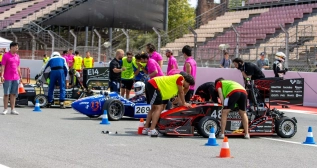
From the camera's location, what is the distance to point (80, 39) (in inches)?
1853

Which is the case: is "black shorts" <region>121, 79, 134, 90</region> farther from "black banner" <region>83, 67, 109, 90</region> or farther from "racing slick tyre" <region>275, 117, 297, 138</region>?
"racing slick tyre" <region>275, 117, 297, 138</region>

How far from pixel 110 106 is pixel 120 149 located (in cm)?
455

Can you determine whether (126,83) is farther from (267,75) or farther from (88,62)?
(88,62)

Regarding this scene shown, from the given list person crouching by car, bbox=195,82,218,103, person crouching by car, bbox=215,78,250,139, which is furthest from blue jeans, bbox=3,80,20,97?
person crouching by car, bbox=215,78,250,139

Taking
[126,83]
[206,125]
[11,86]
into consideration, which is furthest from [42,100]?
[206,125]

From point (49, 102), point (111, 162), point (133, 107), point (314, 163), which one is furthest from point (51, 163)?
point (49, 102)

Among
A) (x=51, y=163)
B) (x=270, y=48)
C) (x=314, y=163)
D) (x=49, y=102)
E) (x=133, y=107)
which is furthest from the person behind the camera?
(x=270, y=48)

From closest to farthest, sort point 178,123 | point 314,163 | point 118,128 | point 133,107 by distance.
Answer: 1. point 314,163
2. point 178,123
3. point 118,128
4. point 133,107

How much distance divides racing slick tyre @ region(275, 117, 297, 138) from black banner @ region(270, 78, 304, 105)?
69cm

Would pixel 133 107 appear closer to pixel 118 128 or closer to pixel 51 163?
pixel 118 128

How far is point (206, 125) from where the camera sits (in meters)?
11.9

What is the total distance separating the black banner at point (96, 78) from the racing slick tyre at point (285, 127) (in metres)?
7.54

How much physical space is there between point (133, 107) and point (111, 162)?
19.7ft

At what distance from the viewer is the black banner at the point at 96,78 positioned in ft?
62.3
